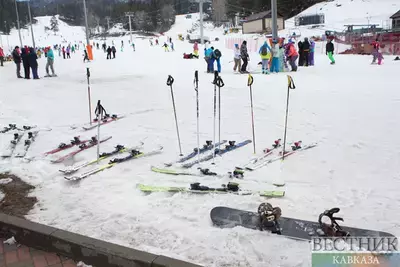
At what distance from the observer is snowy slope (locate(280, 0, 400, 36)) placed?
5433cm

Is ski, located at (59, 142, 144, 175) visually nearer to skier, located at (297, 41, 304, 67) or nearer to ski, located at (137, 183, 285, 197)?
ski, located at (137, 183, 285, 197)

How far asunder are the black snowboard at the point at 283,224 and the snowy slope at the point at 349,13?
51.6m

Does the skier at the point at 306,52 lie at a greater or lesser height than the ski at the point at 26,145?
greater

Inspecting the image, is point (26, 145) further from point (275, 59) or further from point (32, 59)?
point (32, 59)

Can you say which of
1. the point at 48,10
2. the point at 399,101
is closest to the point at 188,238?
the point at 399,101

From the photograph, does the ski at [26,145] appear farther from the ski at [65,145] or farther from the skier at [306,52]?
the skier at [306,52]

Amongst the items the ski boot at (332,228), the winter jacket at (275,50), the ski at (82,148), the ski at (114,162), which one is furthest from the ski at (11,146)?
the winter jacket at (275,50)

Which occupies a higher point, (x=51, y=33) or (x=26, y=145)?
(x=51, y=33)

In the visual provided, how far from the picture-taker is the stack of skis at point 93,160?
5605mm

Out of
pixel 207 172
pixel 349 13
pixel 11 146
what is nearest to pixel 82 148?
pixel 11 146

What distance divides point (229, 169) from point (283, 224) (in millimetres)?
1855

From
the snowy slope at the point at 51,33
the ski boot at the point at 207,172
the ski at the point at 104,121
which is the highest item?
the snowy slope at the point at 51,33

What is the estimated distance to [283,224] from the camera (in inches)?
150

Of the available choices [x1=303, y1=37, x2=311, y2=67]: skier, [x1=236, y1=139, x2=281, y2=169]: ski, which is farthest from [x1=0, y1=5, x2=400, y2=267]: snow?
[x1=303, y1=37, x2=311, y2=67]: skier
